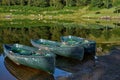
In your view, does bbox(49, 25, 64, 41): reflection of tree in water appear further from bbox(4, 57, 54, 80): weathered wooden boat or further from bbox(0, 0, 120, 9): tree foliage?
bbox(0, 0, 120, 9): tree foliage

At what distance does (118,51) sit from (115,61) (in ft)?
Result: 24.1

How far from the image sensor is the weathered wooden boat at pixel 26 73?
1204 inches

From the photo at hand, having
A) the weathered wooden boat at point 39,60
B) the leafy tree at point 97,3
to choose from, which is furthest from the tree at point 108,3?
the weathered wooden boat at point 39,60

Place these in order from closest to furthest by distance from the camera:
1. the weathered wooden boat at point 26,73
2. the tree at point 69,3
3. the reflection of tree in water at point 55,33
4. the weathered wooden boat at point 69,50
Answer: the weathered wooden boat at point 26,73, the weathered wooden boat at point 69,50, the reflection of tree in water at point 55,33, the tree at point 69,3

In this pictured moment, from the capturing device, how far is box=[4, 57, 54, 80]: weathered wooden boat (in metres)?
30.6

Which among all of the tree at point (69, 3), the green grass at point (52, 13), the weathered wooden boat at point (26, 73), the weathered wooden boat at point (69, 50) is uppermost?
the weathered wooden boat at point (69, 50)

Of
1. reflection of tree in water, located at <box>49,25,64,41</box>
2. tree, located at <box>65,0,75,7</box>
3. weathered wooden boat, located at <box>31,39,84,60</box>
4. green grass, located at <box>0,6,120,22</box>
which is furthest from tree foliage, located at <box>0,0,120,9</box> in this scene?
weathered wooden boat, located at <box>31,39,84,60</box>

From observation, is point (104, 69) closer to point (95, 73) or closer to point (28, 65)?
point (95, 73)

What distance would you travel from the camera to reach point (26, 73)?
32.5 m

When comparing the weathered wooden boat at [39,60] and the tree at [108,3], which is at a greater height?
the weathered wooden boat at [39,60]

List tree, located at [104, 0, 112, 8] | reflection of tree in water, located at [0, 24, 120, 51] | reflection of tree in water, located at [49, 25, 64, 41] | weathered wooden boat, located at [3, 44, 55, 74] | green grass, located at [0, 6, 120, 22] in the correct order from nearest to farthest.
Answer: weathered wooden boat, located at [3, 44, 55, 74], reflection of tree in water, located at [0, 24, 120, 51], reflection of tree in water, located at [49, 25, 64, 41], green grass, located at [0, 6, 120, 22], tree, located at [104, 0, 112, 8]

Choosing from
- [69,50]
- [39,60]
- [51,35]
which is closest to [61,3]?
[51,35]

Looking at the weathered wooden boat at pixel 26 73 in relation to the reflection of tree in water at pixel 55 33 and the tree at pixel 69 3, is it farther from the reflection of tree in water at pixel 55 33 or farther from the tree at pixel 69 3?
the tree at pixel 69 3

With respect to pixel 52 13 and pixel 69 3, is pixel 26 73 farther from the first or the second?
pixel 69 3
